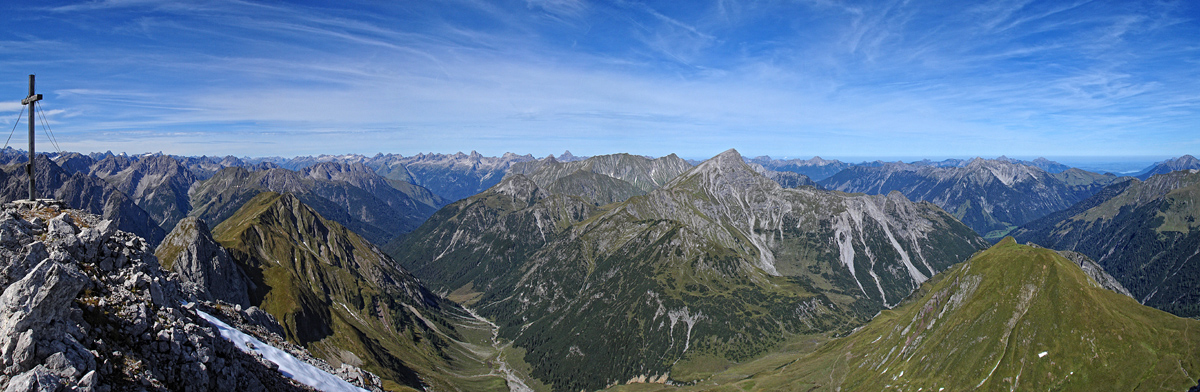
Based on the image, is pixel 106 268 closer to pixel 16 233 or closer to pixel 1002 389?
pixel 16 233

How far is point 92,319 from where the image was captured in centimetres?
3209

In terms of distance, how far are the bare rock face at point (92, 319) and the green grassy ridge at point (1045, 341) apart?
7879 inches

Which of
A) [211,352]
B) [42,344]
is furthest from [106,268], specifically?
[42,344]

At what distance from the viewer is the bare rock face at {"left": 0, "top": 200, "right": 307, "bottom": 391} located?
88.5ft

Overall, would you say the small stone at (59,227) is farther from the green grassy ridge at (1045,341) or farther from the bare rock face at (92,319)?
the green grassy ridge at (1045,341)

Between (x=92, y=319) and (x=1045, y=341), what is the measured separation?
220 m

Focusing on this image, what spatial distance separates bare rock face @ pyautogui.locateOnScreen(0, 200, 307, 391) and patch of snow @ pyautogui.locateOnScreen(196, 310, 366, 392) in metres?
9.51

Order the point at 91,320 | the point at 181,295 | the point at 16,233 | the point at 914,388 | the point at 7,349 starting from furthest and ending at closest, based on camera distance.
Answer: the point at 914,388
the point at 181,295
the point at 16,233
the point at 91,320
the point at 7,349

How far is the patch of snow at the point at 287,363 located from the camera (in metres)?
53.6

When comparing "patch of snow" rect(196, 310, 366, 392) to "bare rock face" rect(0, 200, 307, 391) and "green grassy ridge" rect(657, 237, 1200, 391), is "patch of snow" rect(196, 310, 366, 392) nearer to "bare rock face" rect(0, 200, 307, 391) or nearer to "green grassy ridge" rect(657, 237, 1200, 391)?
"bare rock face" rect(0, 200, 307, 391)

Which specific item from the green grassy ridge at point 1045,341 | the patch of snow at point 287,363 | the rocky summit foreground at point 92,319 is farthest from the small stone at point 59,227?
the green grassy ridge at point 1045,341

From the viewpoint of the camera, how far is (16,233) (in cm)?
3462

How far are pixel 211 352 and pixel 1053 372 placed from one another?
675ft

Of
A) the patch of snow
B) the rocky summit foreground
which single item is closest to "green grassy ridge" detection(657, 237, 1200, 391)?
the patch of snow
